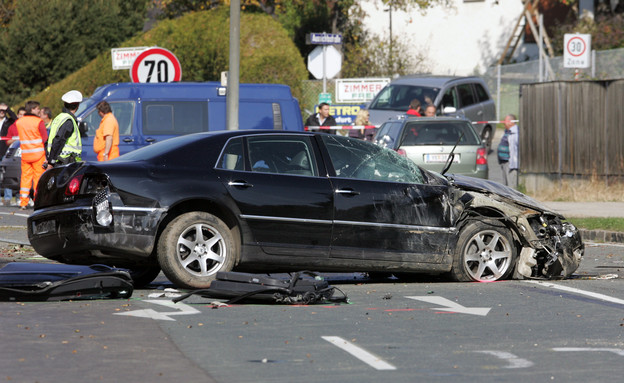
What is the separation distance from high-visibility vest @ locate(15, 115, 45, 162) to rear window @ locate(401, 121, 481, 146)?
20.4 ft

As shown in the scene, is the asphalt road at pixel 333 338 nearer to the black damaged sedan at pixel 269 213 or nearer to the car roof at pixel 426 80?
the black damaged sedan at pixel 269 213

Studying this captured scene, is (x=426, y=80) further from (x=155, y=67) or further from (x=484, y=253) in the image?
(x=484, y=253)

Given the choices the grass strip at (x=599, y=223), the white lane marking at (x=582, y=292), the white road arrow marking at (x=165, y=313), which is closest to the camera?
the white road arrow marking at (x=165, y=313)

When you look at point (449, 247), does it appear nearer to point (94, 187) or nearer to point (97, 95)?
point (94, 187)

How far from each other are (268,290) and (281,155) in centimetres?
162

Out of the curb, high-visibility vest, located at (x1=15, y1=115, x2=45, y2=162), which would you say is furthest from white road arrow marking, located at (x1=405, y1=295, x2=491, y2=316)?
high-visibility vest, located at (x1=15, y1=115, x2=45, y2=162)

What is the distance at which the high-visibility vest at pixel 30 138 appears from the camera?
19766 mm

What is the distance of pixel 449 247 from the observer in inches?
427

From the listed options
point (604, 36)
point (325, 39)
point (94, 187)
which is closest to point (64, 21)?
point (325, 39)

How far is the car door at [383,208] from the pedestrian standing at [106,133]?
781 centimetres

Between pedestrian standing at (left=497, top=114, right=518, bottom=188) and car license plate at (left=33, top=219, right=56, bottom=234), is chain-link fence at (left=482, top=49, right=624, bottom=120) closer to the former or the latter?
pedestrian standing at (left=497, top=114, right=518, bottom=188)

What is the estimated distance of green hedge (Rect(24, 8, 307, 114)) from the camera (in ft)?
107

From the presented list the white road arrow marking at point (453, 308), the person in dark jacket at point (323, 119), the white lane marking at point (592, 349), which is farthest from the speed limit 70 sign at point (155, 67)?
the white lane marking at point (592, 349)

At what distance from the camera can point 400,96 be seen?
2895 cm
